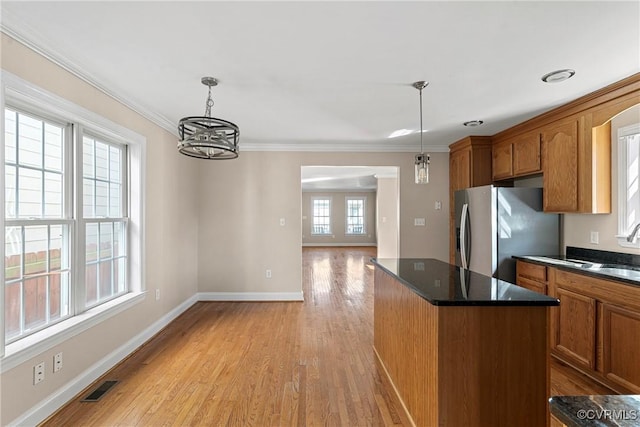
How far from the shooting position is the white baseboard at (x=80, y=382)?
2025 millimetres

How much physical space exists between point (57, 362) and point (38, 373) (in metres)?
0.16

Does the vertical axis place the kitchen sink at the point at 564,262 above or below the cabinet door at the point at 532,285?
above

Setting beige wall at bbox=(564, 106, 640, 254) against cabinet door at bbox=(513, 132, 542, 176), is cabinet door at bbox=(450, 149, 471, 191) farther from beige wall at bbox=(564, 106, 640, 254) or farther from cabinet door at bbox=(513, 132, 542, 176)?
beige wall at bbox=(564, 106, 640, 254)

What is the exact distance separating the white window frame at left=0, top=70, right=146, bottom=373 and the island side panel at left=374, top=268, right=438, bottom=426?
2.32 metres

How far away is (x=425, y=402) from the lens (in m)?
1.79

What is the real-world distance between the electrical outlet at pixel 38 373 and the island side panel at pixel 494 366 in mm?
2400

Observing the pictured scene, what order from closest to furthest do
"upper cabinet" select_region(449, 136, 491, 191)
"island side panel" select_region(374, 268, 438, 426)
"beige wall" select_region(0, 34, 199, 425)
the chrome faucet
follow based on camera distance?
"island side panel" select_region(374, 268, 438, 426), "beige wall" select_region(0, 34, 199, 425), the chrome faucet, "upper cabinet" select_region(449, 136, 491, 191)

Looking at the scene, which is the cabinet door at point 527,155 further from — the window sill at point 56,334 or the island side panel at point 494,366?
the window sill at point 56,334

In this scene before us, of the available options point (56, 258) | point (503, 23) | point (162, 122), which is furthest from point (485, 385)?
point (162, 122)

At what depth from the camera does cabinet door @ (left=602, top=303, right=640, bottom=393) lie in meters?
2.27

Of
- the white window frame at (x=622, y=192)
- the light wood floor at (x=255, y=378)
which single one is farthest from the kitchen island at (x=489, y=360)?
the white window frame at (x=622, y=192)

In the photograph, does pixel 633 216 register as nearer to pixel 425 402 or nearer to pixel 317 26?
pixel 425 402

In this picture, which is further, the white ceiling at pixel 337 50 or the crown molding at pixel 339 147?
the crown molding at pixel 339 147

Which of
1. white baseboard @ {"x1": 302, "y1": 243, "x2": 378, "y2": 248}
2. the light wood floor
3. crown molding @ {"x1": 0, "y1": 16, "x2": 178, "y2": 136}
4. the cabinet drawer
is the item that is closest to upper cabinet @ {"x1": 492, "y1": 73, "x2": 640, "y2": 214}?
the cabinet drawer
